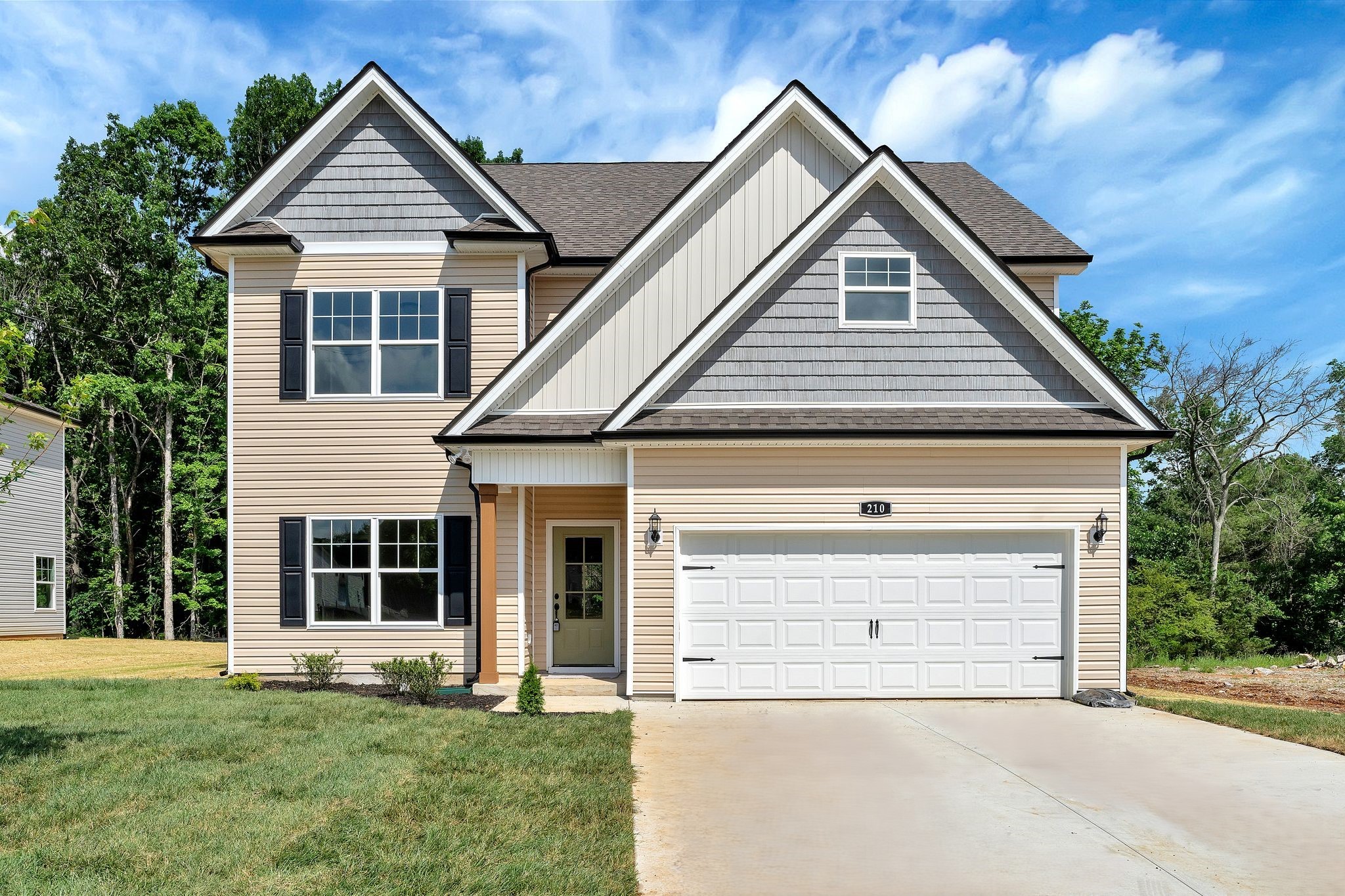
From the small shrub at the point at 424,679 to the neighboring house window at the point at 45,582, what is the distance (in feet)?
55.2

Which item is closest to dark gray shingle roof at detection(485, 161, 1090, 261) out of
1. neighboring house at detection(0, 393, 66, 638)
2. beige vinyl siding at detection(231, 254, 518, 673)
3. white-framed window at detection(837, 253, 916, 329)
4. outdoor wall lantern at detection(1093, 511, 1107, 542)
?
beige vinyl siding at detection(231, 254, 518, 673)

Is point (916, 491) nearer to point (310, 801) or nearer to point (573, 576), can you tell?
point (573, 576)

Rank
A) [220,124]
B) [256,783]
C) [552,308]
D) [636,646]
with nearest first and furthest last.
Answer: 1. [256,783]
2. [636,646]
3. [552,308]
4. [220,124]

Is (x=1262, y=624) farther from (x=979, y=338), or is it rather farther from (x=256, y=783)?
(x=256, y=783)

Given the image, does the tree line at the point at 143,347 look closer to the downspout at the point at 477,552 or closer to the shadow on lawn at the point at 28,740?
the downspout at the point at 477,552

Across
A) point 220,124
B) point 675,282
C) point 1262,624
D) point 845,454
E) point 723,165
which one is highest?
point 220,124

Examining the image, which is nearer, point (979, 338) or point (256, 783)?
point (256, 783)

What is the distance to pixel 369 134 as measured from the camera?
A: 1545cm

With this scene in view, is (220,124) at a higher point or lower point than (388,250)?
higher

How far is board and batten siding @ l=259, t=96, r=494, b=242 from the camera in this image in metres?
15.3

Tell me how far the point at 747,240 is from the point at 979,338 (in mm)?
3903

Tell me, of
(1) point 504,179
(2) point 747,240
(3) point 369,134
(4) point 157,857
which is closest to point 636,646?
(2) point 747,240

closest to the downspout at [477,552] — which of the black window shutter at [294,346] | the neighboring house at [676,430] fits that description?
the neighboring house at [676,430]

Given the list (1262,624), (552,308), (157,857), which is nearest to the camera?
(157,857)
